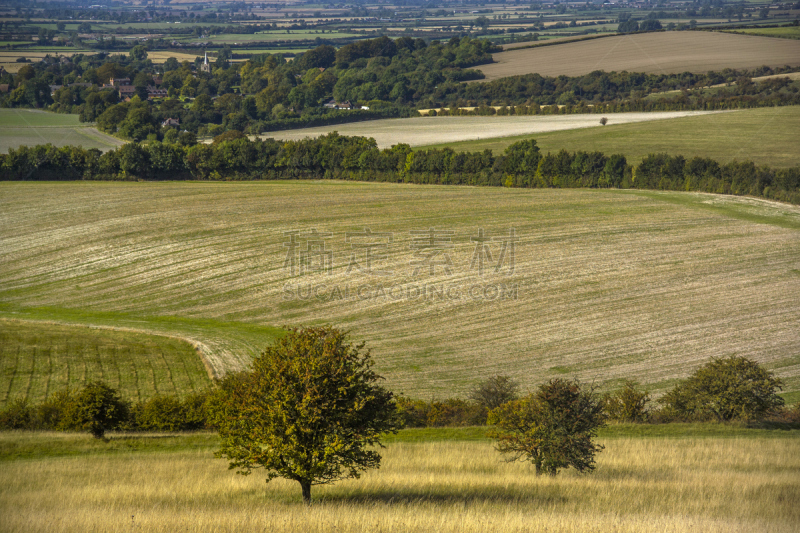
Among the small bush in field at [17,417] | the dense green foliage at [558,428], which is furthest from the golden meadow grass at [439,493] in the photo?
the small bush in field at [17,417]

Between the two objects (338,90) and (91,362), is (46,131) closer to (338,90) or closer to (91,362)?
(338,90)

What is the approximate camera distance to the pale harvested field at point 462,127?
103125 millimetres

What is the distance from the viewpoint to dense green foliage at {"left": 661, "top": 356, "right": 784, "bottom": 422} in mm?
26562

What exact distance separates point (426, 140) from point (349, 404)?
295 ft

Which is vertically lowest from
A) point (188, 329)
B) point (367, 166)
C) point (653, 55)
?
point (188, 329)

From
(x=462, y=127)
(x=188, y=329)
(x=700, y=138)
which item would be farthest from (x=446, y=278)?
(x=462, y=127)

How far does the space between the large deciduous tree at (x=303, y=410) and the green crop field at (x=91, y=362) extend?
62.7ft

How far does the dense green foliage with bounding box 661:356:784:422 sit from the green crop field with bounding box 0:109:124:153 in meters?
86.9

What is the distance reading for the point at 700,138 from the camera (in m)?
90.8

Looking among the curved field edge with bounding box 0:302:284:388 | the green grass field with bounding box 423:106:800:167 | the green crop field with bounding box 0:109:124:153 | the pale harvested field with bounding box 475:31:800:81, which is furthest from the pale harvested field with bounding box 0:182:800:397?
the pale harvested field with bounding box 475:31:800:81

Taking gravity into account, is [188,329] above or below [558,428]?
below

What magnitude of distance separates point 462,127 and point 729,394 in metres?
88.6

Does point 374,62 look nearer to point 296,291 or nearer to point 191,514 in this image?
point 296,291

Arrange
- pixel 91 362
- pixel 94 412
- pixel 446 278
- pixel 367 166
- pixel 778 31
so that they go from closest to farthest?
pixel 94 412
pixel 91 362
pixel 446 278
pixel 367 166
pixel 778 31
